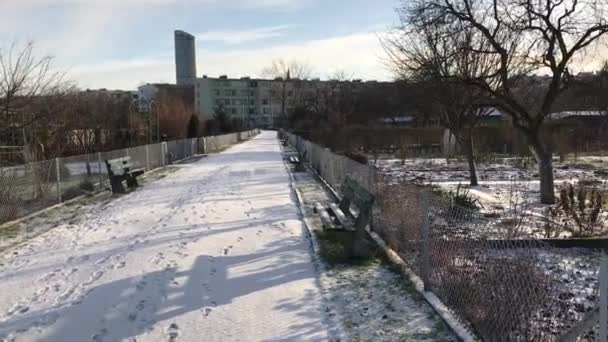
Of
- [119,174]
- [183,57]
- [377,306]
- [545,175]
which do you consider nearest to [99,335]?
[377,306]

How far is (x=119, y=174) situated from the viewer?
14883mm

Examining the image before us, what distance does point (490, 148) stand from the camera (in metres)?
31.7

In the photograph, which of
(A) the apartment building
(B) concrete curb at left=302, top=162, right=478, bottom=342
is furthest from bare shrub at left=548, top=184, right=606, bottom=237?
(A) the apartment building

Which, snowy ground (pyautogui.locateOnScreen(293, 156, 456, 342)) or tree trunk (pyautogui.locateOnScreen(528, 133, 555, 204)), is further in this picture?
tree trunk (pyautogui.locateOnScreen(528, 133, 555, 204))

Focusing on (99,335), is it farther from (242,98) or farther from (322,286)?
(242,98)

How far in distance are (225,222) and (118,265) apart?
3161 millimetres

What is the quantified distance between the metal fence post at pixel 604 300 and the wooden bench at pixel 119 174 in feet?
43.3

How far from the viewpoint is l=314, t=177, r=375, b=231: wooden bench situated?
7.09 metres

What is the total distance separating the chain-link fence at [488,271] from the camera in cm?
367

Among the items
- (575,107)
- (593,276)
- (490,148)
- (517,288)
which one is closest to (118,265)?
Result: (517,288)

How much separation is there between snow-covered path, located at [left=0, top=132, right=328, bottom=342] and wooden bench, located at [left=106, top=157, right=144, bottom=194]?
3.42m

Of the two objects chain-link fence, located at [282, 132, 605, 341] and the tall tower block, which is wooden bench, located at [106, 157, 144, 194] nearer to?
chain-link fence, located at [282, 132, 605, 341]

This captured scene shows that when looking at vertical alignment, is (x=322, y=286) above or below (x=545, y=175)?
below

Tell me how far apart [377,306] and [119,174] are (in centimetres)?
1119
